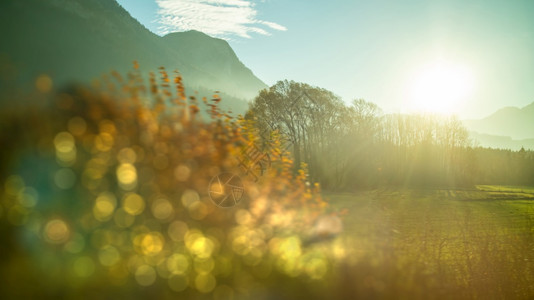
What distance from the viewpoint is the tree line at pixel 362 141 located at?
34.4 metres

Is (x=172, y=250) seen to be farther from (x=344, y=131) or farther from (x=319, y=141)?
(x=344, y=131)

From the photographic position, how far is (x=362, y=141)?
38.9 m

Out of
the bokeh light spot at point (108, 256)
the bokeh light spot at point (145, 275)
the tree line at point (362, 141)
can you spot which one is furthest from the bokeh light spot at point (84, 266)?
the tree line at point (362, 141)

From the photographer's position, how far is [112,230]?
4.37 metres

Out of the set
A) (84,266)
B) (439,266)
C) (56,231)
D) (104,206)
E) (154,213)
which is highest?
(104,206)

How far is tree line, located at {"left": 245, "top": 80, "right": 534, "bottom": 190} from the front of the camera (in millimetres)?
34375

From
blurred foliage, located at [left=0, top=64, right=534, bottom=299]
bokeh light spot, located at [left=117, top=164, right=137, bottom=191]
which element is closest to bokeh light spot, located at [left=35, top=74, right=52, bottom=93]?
blurred foliage, located at [left=0, top=64, right=534, bottom=299]

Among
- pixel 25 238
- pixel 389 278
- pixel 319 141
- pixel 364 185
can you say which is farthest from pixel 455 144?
pixel 25 238

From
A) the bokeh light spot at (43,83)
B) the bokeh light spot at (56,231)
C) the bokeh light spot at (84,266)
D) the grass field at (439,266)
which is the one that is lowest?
the grass field at (439,266)

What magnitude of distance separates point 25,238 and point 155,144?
199 centimetres

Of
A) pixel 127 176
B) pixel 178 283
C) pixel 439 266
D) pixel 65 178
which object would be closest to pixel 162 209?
pixel 127 176

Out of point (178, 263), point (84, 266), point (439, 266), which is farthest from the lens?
point (439, 266)

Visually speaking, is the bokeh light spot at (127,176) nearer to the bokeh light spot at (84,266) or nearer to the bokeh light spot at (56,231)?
the bokeh light spot at (56,231)

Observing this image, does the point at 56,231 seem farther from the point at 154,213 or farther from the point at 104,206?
the point at 154,213
